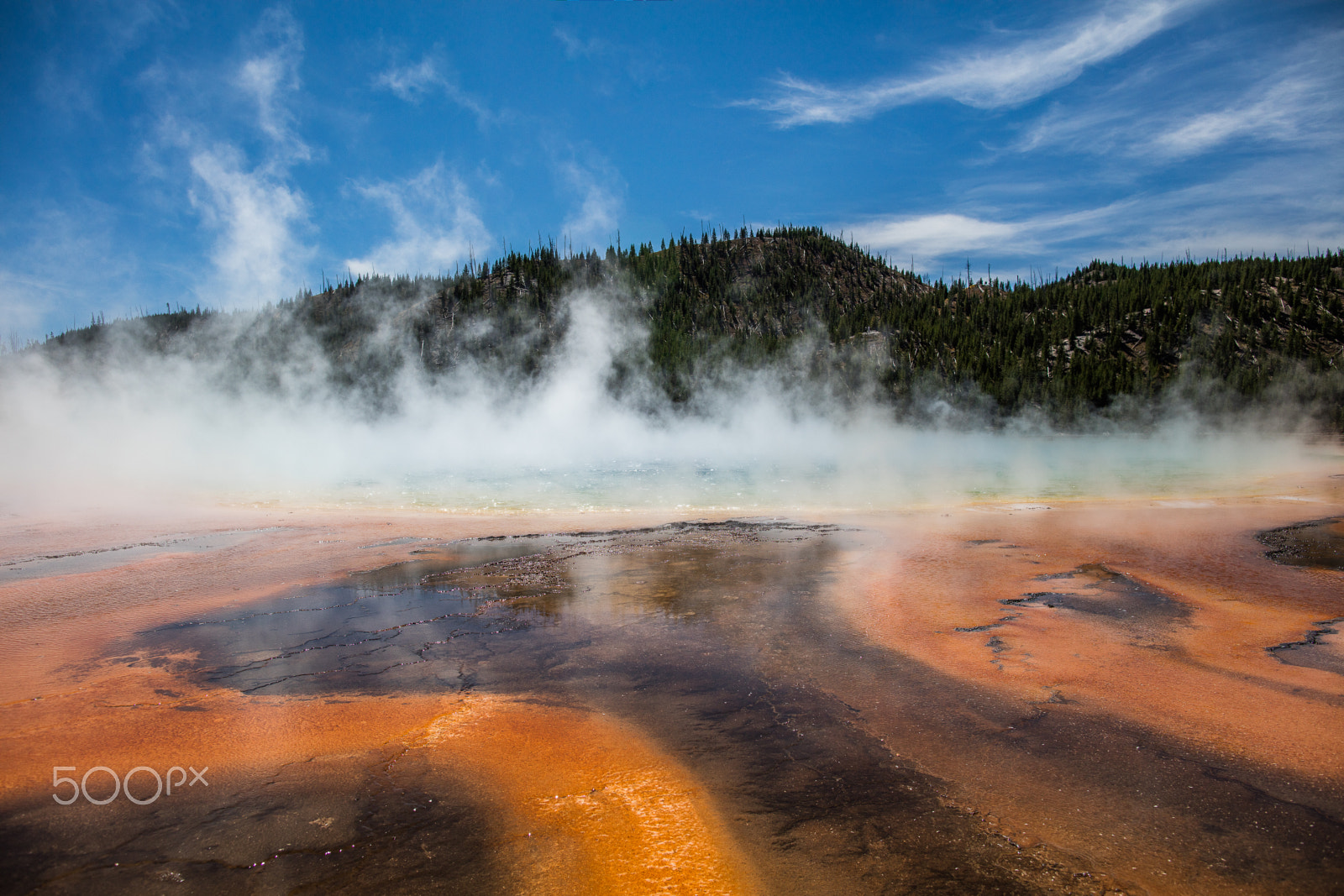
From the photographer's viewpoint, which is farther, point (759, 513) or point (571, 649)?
point (759, 513)

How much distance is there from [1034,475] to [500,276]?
105590 millimetres

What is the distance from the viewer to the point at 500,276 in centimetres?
11688

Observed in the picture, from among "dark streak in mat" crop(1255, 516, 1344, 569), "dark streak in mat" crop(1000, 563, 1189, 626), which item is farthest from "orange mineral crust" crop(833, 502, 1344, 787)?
"dark streak in mat" crop(1255, 516, 1344, 569)

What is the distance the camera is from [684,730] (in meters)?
5.21

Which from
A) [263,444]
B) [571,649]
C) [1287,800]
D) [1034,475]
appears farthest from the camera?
[263,444]

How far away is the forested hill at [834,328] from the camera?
259 ft

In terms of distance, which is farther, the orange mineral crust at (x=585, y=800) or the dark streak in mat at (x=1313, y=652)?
the dark streak in mat at (x=1313, y=652)

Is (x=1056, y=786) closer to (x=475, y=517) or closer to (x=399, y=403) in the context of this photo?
(x=475, y=517)

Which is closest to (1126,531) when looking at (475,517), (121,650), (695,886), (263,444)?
(695,886)

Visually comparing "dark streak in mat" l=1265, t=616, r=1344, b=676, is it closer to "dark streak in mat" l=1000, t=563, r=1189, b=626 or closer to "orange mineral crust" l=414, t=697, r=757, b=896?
"dark streak in mat" l=1000, t=563, r=1189, b=626
